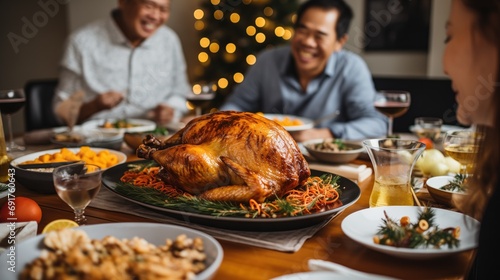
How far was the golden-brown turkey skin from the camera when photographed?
1102 mm

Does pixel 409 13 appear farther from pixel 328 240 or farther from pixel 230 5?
pixel 328 240

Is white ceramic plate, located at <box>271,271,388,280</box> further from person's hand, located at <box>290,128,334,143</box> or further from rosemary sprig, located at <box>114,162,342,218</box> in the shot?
person's hand, located at <box>290,128,334,143</box>

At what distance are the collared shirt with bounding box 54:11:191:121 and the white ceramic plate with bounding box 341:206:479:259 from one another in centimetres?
232

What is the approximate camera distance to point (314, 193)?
1.16 m

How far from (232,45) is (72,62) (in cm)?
170

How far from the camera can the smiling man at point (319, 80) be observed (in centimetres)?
268

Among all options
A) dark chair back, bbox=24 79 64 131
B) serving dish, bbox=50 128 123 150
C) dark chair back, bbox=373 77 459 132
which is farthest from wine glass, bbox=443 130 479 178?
dark chair back, bbox=24 79 64 131

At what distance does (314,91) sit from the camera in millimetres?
2941

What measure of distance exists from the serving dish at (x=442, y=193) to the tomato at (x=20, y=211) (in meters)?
1.00

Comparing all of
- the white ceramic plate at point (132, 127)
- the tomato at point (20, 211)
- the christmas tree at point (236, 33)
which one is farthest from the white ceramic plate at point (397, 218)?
the christmas tree at point (236, 33)

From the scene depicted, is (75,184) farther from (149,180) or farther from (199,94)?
(199,94)

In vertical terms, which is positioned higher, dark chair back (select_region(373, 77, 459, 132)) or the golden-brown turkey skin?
the golden-brown turkey skin

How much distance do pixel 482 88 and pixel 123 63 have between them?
9.48 feet

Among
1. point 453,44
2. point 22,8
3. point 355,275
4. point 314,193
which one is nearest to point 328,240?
point 314,193
